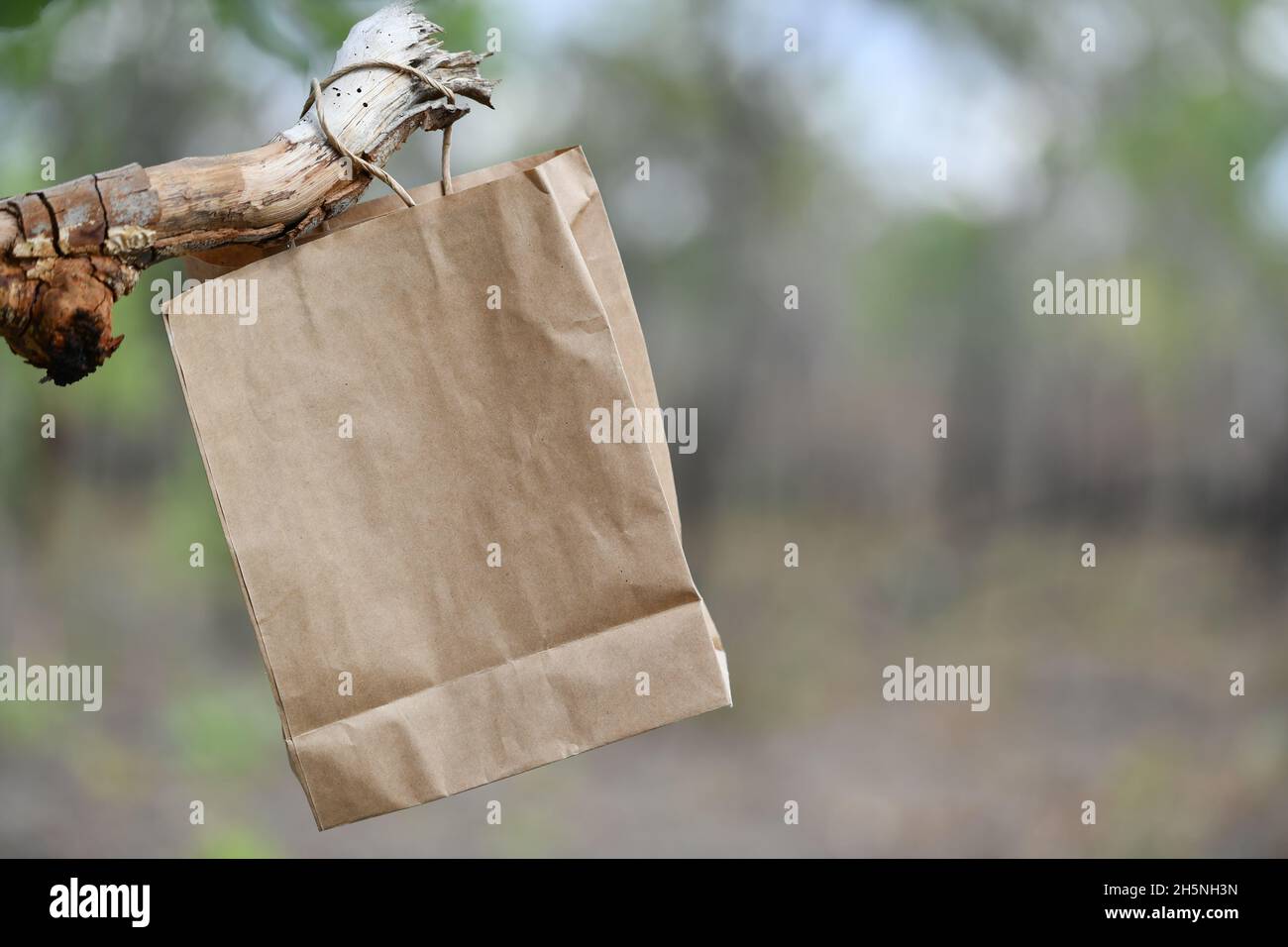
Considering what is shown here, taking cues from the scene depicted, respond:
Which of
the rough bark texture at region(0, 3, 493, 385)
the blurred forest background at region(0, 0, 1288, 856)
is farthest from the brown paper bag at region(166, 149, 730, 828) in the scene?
the blurred forest background at region(0, 0, 1288, 856)

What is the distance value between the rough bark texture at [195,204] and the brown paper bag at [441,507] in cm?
4

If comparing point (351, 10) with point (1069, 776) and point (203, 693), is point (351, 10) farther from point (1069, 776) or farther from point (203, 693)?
point (1069, 776)

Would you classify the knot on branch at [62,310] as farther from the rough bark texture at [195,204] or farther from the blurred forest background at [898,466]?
the blurred forest background at [898,466]

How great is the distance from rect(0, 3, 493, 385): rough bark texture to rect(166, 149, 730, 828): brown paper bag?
4cm

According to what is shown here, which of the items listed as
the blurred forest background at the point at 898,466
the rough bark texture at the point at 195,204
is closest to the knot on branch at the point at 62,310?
the rough bark texture at the point at 195,204

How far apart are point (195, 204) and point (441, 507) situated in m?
0.22

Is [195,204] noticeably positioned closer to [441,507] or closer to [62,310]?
[62,310]

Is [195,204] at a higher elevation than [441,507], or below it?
higher

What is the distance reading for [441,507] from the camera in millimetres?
640

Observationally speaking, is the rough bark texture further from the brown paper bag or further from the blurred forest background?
the blurred forest background

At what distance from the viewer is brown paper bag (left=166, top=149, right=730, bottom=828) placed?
2.05 feet

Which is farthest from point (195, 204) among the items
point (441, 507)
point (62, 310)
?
point (441, 507)

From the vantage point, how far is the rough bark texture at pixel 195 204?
0.56m

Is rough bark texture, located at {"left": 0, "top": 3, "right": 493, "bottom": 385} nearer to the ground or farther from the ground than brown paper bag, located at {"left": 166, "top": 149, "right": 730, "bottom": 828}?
farther from the ground
